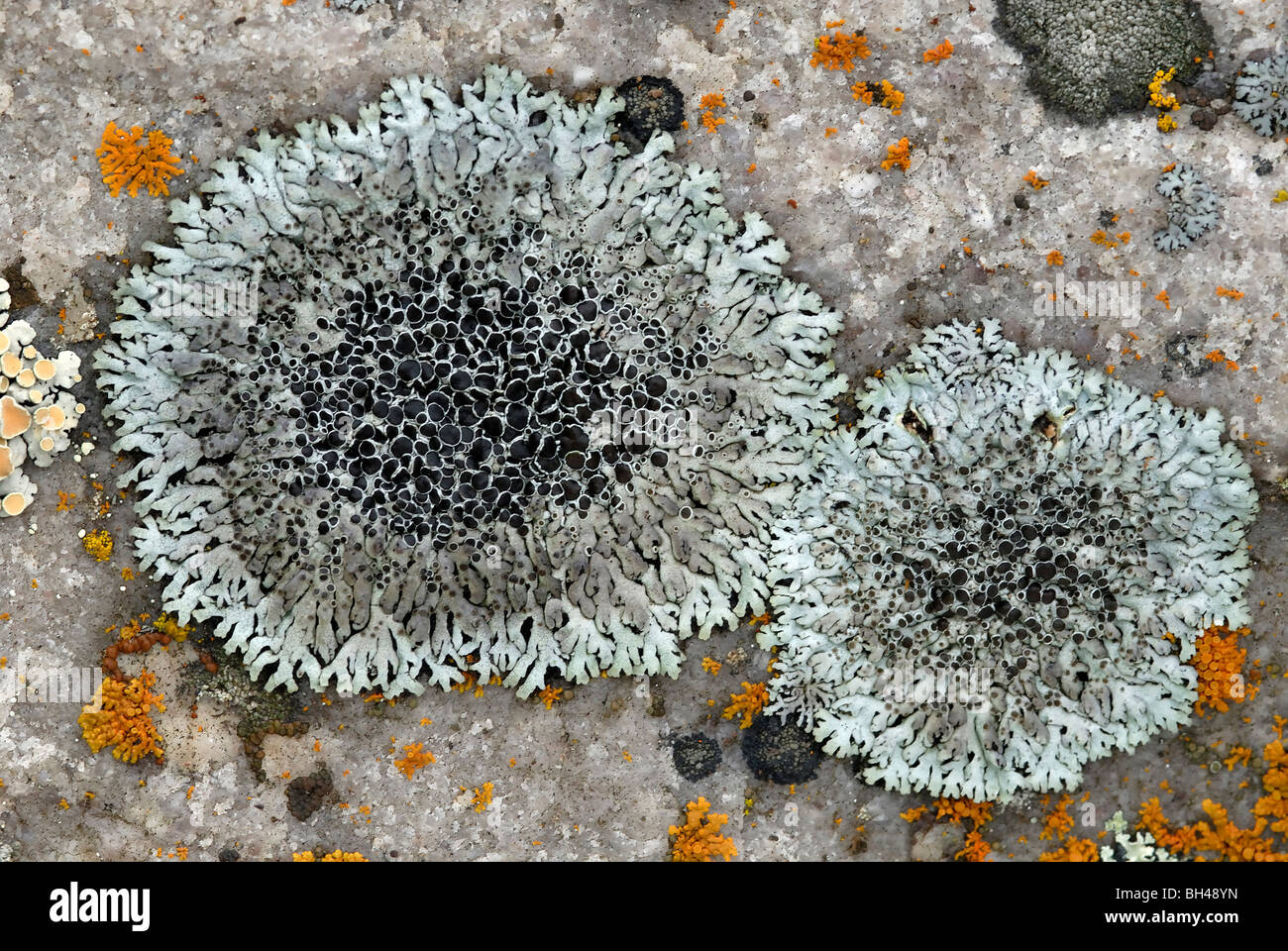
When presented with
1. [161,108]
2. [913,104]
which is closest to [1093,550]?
[913,104]

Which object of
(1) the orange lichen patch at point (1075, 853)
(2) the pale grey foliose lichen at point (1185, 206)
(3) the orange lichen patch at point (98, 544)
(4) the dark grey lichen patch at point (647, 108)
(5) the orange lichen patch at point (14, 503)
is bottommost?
(1) the orange lichen patch at point (1075, 853)

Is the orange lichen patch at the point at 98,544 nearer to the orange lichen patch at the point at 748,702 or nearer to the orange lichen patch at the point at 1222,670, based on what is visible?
the orange lichen patch at the point at 748,702

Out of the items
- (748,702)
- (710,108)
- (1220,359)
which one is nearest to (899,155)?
(710,108)

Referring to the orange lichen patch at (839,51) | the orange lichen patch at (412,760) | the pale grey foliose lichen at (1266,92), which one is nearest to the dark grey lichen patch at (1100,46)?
the pale grey foliose lichen at (1266,92)

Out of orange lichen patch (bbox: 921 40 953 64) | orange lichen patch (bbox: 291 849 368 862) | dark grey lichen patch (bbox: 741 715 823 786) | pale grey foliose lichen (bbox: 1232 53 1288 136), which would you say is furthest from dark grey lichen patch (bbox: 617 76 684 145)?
orange lichen patch (bbox: 291 849 368 862)

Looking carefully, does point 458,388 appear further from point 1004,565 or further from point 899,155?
point 1004,565
